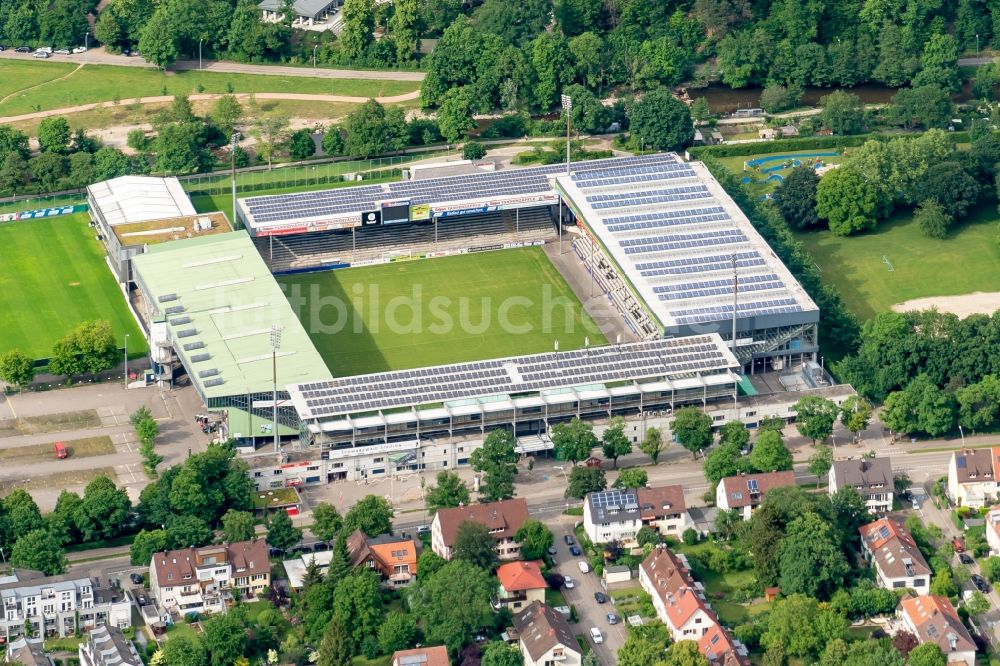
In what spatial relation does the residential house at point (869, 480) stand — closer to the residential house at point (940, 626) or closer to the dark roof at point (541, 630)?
the residential house at point (940, 626)

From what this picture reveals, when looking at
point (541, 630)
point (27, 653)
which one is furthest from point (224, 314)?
point (541, 630)

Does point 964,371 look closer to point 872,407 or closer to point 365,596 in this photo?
point 872,407

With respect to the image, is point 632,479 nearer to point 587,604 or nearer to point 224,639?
point 587,604

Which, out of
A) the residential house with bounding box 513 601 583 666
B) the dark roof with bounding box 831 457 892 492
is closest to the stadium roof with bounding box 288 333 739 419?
the dark roof with bounding box 831 457 892 492

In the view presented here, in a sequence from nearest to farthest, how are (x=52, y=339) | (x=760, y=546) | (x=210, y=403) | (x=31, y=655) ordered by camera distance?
(x=31, y=655)
(x=760, y=546)
(x=210, y=403)
(x=52, y=339)

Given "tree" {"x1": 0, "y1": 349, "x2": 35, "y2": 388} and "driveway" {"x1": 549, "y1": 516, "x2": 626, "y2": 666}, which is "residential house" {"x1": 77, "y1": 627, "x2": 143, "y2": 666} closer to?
"driveway" {"x1": 549, "y1": 516, "x2": 626, "y2": 666}

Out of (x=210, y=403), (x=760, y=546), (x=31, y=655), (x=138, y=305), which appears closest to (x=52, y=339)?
(x=138, y=305)

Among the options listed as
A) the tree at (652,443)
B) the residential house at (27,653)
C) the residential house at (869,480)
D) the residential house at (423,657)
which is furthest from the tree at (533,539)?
the residential house at (27,653)
